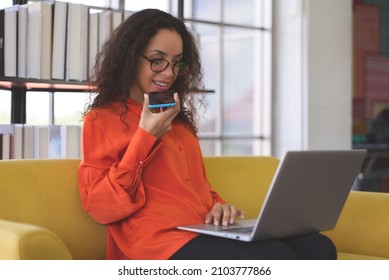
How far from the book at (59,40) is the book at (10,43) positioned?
0.16 meters

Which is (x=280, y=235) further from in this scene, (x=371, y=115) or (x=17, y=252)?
(x=371, y=115)

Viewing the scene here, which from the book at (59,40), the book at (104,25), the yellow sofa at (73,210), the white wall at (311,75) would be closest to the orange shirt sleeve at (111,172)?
the yellow sofa at (73,210)

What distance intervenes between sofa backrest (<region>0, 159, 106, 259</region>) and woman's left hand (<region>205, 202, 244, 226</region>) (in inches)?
14.3

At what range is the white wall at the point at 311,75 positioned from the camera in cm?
419

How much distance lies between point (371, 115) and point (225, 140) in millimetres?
1646

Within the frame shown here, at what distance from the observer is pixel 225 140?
4277 mm

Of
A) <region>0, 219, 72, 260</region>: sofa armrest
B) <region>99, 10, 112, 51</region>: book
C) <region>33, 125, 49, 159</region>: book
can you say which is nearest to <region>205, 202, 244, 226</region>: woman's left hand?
<region>0, 219, 72, 260</region>: sofa armrest

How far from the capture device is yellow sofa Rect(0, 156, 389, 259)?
143 centimetres

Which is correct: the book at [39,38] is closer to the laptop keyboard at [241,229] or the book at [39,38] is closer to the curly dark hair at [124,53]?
the curly dark hair at [124,53]

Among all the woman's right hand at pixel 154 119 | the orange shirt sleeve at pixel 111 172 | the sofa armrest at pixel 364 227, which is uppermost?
the woman's right hand at pixel 154 119

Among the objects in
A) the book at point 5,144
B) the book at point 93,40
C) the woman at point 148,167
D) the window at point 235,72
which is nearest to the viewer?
the woman at point 148,167

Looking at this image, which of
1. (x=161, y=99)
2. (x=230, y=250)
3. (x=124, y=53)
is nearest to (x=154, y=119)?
(x=161, y=99)

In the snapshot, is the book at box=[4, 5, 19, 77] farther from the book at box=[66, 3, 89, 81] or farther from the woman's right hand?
the woman's right hand
